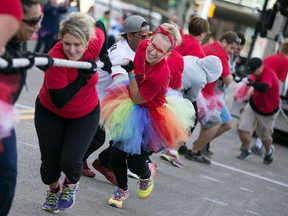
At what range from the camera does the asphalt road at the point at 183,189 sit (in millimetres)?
5613

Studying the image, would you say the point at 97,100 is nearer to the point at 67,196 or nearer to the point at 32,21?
the point at 67,196

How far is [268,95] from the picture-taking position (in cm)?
975

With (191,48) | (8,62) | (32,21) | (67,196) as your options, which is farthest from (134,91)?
(191,48)

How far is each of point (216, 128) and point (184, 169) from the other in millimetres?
926

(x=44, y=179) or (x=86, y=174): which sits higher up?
(x=44, y=179)

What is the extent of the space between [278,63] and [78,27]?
6724 mm

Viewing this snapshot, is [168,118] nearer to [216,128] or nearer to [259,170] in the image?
[216,128]

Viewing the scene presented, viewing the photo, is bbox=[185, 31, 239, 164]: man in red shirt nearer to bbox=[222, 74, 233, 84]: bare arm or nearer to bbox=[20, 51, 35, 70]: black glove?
bbox=[222, 74, 233, 84]: bare arm

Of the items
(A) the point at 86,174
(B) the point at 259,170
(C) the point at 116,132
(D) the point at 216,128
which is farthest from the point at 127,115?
(B) the point at 259,170

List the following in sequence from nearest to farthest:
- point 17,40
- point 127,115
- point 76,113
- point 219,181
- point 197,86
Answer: point 17,40 → point 76,113 → point 127,115 → point 197,86 → point 219,181

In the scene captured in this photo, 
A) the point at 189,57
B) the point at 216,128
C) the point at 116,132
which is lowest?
the point at 216,128

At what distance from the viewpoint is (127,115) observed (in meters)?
5.39

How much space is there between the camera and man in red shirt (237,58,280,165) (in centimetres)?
939

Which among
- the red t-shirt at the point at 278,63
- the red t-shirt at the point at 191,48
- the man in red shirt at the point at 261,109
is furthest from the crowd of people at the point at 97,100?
the red t-shirt at the point at 278,63
